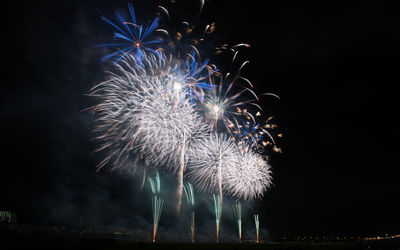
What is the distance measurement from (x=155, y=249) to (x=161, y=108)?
19.7 meters

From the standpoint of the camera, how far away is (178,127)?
123 ft

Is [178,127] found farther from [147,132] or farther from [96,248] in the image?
[96,248]

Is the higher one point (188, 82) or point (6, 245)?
point (188, 82)

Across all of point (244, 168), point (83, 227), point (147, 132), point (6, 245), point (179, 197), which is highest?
point (147, 132)

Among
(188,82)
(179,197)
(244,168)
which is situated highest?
(188,82)

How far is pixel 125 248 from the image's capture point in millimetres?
29719

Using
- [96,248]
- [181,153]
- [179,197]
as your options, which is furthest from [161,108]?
[96,248]

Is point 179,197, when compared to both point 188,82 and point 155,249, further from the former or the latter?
point 188,82

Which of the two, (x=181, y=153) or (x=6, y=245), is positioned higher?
(x=181, y=153)

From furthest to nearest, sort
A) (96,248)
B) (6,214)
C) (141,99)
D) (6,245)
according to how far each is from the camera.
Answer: (6,214), (141,99), (96,248), (6,245)

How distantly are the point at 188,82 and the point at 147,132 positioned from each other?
10062 mm

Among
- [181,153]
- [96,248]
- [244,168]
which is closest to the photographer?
[96,248]

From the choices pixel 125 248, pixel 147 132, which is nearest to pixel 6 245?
pixel 125 248

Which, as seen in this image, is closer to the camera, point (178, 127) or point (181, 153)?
point (178, 127)
